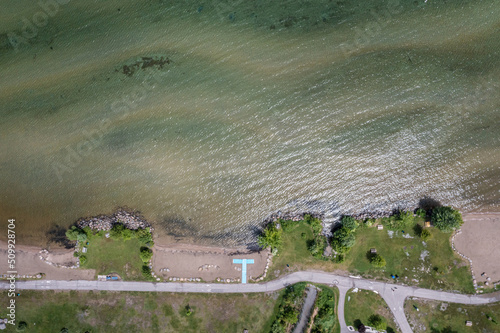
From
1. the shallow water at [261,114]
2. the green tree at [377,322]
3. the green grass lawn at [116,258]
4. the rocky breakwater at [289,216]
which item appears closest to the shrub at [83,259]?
the green grass lawn at [116,258]

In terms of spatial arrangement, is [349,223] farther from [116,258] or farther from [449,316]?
[116,258]

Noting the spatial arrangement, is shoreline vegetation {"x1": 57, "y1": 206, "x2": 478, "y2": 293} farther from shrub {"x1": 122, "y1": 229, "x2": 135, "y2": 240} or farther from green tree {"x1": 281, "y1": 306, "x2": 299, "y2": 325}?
green tree {"x1": 281, "y1": 306, "x2": 299, "y2": 325}

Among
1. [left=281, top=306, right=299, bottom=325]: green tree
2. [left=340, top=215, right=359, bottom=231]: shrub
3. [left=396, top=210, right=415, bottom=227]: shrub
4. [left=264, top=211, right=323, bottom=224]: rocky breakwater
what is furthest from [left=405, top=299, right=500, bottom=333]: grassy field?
[left=264, top=211, right=323, bottom=224]: rocky breakwater

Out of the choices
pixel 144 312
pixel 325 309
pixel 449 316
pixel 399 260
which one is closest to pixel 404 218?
pixel 399 260

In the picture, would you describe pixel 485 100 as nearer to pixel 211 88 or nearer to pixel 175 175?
pixel 211 88

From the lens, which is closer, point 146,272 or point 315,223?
point 146,272

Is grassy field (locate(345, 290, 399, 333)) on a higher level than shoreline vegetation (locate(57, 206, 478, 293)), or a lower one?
lower
